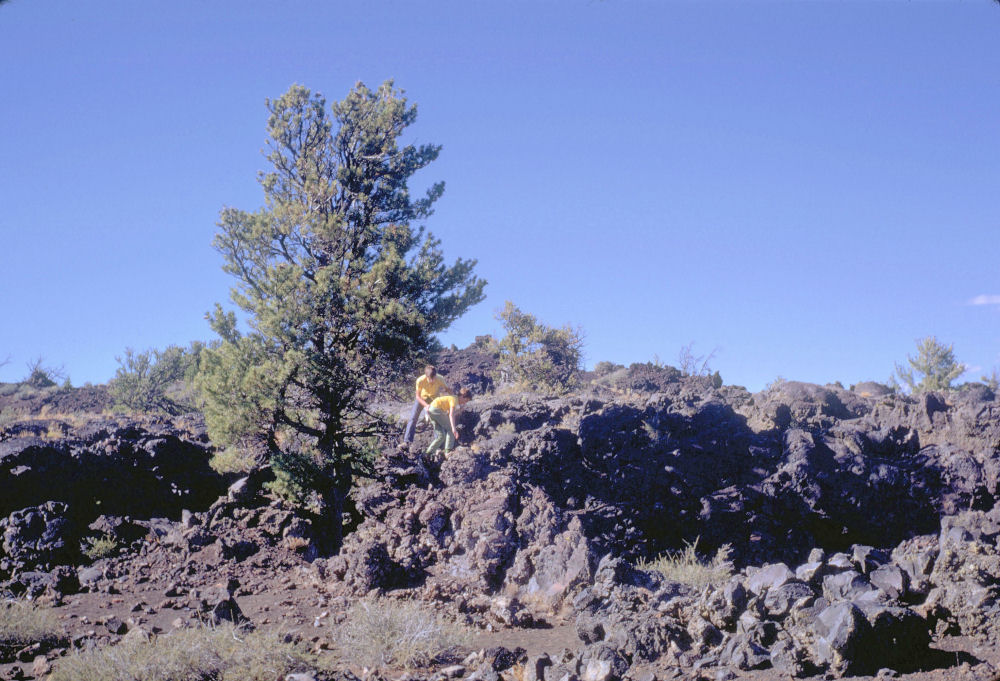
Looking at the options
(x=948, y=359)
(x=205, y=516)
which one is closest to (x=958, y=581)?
(x=205, y=516)

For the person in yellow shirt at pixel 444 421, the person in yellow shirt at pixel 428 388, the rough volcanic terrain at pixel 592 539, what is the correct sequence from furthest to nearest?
1. the person in yellow shirt at pixel 428 388
2. the person in yellow shirt at pixel 444 421
3. the rough volcanic terrain at pixel 592 539

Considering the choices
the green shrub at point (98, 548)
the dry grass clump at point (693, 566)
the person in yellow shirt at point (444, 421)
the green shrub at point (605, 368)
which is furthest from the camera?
the green shrub at point (605, 368)

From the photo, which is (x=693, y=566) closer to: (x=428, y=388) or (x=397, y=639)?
(x=397, y=639)

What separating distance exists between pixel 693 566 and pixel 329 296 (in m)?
7.77

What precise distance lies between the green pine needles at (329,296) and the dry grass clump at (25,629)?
146 inches

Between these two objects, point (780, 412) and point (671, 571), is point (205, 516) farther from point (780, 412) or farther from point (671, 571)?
point (780, 412)

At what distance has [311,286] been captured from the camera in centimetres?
1108

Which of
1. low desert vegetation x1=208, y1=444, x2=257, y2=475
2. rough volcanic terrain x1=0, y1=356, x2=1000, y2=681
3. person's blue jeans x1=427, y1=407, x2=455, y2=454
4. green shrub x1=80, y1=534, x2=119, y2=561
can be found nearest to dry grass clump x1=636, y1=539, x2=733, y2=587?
rough volcanic terrain x1=0, y1=356, x2=1000, y2=681

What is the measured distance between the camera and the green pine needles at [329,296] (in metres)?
10.7

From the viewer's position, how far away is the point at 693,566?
907cm

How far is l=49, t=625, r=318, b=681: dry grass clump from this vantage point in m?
5.80

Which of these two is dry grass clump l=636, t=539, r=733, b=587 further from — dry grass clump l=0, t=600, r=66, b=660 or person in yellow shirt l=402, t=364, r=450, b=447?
dry grass clump l=0, t=600, r=66, b=660

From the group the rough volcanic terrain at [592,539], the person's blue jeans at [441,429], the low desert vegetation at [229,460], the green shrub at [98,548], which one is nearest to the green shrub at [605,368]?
the rough volcanic terrain at [592,539]

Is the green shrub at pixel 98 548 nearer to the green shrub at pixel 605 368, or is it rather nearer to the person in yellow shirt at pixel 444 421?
the person in yellow shirt at pixel 444 421
